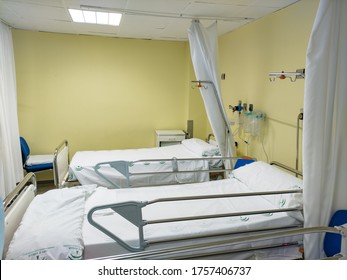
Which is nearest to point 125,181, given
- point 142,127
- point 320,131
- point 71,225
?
point 71,225

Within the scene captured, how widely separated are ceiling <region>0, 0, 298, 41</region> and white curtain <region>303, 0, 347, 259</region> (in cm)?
Answer: 118

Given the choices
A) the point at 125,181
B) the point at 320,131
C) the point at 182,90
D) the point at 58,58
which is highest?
the point at 58,58

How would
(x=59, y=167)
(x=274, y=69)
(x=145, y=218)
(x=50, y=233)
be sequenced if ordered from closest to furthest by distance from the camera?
(x=50, y=233)
(x=145, y=218)
(x=274, y=69)
(x=59, y=167)

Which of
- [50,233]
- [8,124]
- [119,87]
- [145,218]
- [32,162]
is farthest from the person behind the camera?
[119,87]

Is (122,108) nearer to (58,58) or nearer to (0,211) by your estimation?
(58,58)

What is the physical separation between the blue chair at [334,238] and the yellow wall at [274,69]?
40.8 inches

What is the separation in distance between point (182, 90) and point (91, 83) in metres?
1.70

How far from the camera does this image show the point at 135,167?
11.5 ft

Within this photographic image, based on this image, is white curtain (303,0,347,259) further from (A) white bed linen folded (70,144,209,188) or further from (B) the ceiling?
(A) white bed linen folded (70,144,209,188)

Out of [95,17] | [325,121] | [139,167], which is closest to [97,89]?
[95,17]

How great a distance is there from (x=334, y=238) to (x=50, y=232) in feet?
6.14

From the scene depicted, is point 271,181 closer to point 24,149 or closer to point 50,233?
point 50,233

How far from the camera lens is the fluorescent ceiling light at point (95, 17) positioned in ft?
10.6

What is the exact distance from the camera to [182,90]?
5223 millimetres
